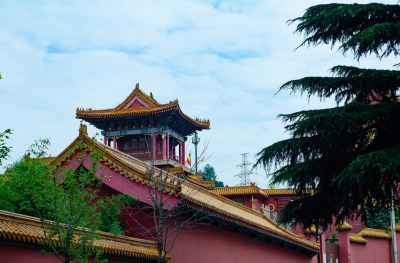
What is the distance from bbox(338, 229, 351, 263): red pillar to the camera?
69.0 ft

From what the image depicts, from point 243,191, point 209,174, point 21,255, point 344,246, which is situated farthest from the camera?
point 209,174

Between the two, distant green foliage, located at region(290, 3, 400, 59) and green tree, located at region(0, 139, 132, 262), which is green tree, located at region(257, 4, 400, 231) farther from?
green tree, located at region(0, 139, 132, 262)

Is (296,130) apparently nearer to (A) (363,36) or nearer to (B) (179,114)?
(A) (363,36)

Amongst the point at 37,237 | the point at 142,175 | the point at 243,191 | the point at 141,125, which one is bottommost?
the point at 37,237

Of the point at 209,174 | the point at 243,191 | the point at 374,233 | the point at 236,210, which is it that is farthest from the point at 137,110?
the point at 209,174

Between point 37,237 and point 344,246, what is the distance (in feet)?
51.0

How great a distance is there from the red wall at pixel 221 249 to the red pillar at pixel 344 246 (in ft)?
9.35

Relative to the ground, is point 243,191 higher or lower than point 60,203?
higher

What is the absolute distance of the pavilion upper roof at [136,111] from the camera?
33938 mm

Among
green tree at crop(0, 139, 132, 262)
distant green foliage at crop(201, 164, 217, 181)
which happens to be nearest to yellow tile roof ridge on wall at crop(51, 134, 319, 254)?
green tree at crop(0, 139, 132, 262)

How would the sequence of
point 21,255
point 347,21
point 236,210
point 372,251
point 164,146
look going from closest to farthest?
1. point 21,255
2. point 347,21
3. point 236,210
4. point 372,251
5. point 164,146

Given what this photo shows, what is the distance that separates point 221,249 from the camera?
48.8ft

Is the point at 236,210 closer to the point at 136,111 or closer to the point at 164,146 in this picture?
the point at 164,146

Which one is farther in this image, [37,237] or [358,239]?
[358,239]
